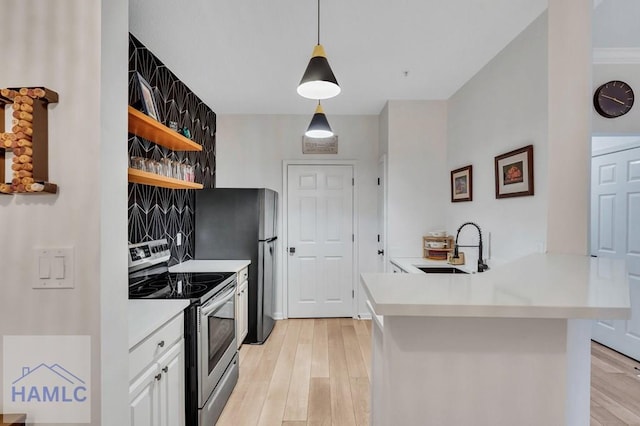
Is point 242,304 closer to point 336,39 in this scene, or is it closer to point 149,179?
point 149,179

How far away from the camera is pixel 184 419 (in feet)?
6.33

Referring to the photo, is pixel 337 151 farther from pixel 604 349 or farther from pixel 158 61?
pixel 604 349

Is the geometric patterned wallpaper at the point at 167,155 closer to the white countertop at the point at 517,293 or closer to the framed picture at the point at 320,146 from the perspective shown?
the framed picture at the point at 320,146

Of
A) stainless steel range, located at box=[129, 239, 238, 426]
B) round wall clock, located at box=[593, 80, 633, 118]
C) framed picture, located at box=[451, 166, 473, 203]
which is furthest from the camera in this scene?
framed picture, located at box=[451, 166, 473, 203]

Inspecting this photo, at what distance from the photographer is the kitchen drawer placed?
4.55ft

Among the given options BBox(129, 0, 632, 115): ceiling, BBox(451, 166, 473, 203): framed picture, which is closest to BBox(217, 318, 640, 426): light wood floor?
BBox(451, 166, 473, 203): framed picture

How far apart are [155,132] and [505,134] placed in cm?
264

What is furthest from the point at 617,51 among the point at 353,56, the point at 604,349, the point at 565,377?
the point at 565,377

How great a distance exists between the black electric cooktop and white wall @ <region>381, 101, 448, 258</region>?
207 centimetres

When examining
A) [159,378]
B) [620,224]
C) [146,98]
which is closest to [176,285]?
[159,378]

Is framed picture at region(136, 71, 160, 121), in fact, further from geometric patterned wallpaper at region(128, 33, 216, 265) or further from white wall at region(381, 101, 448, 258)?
white wall at region(381, 101, 448, 258)

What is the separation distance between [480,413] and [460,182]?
9.60 ft

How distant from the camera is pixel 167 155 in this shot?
3.07 m

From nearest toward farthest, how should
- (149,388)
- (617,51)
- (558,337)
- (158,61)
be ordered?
1. (558,337)
2. (149,388)
3. (617,51)
4. (158,61)
